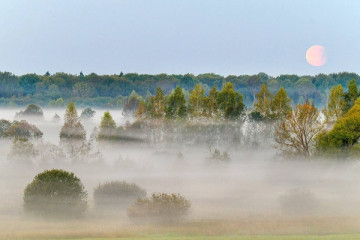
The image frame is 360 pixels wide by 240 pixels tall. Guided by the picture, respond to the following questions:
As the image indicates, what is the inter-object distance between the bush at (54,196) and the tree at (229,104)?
35855 millimetres

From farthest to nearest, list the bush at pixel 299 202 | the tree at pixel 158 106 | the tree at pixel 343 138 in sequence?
the tree at pixel 158 106 → the tree at pixel 343 138 → the bush at pixel 299 202

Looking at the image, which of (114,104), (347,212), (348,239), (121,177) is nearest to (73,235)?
(348,239)

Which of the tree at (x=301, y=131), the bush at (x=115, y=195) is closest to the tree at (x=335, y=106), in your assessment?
the tree at (x=301, y=131)

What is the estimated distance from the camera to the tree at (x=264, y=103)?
8156 centimetres

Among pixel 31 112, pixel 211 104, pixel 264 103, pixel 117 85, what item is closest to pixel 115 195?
pixel 211 104

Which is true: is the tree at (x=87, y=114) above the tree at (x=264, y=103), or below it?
below

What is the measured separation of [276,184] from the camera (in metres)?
75.0

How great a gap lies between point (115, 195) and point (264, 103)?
3028cm

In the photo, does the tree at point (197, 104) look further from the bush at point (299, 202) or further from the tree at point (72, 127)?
the bush at point (299, 202)

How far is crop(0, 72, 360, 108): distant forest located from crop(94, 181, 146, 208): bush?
168 feet

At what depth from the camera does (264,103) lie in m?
83.1

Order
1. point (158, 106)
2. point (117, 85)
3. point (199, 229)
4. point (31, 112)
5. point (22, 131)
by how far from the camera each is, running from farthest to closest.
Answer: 1. point (117, 85)
2. point (31, 112)
3. point (22, 131)
4. point (158, 106)
5. point (199, 229)

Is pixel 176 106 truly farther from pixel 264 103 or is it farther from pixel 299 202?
pixel 299 202

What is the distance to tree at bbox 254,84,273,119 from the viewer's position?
268ft
